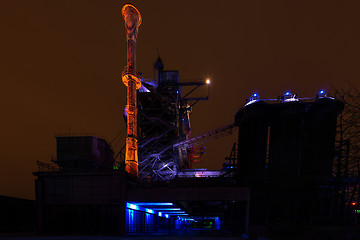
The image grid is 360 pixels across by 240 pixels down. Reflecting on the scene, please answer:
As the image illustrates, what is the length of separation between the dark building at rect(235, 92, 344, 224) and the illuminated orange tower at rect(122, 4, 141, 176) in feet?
54.3

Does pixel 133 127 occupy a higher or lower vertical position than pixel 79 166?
higher

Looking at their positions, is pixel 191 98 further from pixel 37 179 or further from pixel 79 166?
pixel 37 179

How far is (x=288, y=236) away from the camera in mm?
18078

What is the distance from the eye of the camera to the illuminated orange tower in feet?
140

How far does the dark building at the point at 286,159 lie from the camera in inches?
1214

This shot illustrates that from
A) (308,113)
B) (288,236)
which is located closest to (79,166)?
(288,236)

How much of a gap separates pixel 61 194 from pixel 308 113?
34.5m

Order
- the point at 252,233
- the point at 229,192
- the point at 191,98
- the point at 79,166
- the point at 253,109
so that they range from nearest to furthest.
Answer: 1. the point at 252,233
2. the point at 229,192
3. the point at 79,166
4. the point at 253,109
5. the point at 191,98

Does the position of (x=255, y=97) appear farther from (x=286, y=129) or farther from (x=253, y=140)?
(x=253, y=140)

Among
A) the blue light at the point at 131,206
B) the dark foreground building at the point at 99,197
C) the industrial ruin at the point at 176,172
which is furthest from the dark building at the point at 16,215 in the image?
the blue light at the point at 131,206

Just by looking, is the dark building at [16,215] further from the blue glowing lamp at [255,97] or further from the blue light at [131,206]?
the blue glowing lamp at [255,97]

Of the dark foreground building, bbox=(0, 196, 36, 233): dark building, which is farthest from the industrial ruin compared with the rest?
bbox=(0, 196, 36, 233): dark building

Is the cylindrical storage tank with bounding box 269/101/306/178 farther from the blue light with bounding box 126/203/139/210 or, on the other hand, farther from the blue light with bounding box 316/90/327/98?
the blue light with bounding box 126/203/139/210

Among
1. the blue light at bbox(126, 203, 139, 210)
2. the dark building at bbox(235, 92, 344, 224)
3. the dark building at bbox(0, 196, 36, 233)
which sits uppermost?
the dark building at bbox(235, 92, 344, 224)
